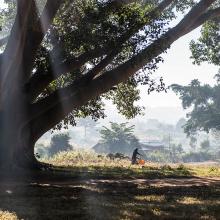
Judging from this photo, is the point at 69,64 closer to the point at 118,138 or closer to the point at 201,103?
the point at 201,103

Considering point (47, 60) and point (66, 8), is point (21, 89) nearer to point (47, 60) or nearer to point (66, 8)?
point (47, 60)

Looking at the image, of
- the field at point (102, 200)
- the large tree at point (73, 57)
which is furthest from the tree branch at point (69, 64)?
the field at point (102, 200)

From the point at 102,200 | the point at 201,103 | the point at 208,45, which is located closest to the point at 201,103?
the point at 201,103

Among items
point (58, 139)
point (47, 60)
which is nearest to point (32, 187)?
point (47, 60)

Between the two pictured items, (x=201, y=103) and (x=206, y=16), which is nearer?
(x=206, y=16)

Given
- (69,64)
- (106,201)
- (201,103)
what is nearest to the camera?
(106,201)

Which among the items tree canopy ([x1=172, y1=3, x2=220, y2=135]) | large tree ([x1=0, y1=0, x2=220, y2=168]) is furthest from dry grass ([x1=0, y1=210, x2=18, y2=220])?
tree canopy ([x1=172, y1=3, x2=220, y2=135])

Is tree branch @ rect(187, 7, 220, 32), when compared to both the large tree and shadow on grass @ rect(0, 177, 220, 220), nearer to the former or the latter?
the large tree

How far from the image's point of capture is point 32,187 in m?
13.9

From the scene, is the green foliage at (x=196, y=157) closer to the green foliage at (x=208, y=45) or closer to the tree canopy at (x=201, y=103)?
the tree canopy at (x=201, y=103)

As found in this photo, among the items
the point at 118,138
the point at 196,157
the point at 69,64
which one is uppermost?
the point at 118,138

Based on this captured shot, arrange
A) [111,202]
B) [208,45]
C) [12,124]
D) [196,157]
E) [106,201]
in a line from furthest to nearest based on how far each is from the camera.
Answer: [196,157], [208,45], [12,124], [106,201], [111,202]

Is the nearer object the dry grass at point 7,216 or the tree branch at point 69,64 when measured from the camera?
the dry grass at point 7,216

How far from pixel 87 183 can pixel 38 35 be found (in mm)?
6111
